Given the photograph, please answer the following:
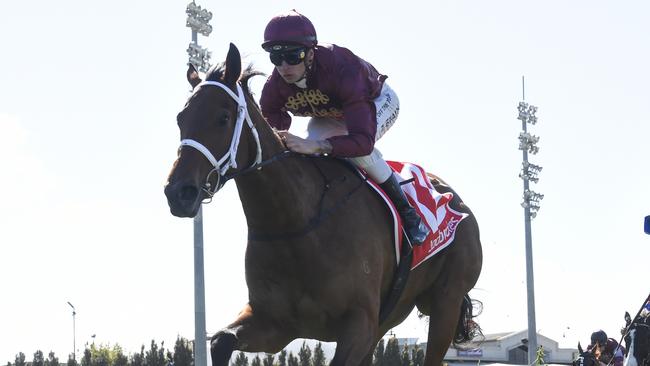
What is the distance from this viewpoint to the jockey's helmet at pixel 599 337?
14914mm

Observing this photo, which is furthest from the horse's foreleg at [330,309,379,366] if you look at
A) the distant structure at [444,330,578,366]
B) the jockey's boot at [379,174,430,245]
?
the distant structure at [444,330,578,366]

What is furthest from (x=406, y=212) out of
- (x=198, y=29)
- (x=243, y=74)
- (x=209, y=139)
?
(x=198, y=29)

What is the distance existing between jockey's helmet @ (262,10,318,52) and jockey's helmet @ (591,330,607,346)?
9016 mm

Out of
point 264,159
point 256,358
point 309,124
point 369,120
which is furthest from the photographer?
point 256,358

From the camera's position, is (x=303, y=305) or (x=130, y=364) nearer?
(x=303, y=305)

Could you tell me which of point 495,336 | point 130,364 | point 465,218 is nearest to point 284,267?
point 465,218

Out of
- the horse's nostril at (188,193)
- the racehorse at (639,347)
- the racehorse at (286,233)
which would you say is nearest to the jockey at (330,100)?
the racehorse at (286,233)

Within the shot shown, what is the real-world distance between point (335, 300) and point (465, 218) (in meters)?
2.69

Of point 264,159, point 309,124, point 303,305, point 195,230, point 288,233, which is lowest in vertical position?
point 303,305

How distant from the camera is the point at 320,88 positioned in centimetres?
766

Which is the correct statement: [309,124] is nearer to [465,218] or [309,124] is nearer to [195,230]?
[465,218]

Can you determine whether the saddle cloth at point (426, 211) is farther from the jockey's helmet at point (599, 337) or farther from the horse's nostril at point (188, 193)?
the jockey's helmet at point (599, 337)

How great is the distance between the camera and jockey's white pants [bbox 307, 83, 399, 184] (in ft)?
26.3

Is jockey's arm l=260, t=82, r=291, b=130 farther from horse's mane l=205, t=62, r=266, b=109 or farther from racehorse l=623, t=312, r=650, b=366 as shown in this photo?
racehorse l=623, t=312, r=650, b=366
